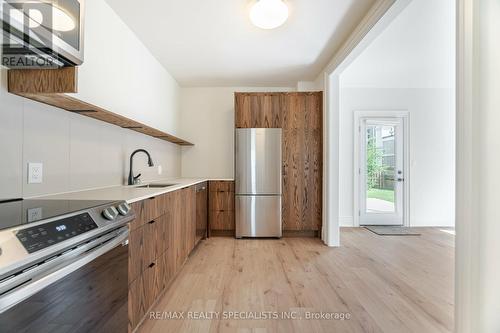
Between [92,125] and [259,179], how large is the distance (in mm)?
2159

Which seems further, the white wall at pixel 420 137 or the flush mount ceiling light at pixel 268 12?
the white wall at pixel 420 137

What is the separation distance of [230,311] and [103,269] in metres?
1.02

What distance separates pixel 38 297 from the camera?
724mm

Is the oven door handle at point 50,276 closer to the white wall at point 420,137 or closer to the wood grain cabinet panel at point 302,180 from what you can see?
the wood grain cabinet panel at point 302,180

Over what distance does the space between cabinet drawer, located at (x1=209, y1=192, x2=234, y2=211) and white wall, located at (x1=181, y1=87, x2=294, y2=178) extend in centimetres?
71

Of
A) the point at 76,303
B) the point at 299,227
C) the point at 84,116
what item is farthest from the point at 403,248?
the point at 84,116

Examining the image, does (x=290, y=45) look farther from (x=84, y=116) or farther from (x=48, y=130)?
(x=48, y=130)

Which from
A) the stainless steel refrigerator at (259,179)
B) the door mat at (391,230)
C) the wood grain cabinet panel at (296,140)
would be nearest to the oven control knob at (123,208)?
the stainless steel refrigerator at (259,179)

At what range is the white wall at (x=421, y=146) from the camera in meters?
4.39

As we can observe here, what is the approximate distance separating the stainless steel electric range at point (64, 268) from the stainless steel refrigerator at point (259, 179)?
230 centimetres

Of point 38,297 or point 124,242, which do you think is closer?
point 38,297

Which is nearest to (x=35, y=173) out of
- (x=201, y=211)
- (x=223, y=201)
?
(x=201, y=211)

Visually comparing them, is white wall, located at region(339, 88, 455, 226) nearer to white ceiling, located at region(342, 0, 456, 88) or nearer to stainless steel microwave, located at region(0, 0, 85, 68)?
white ceiling, located at region(342, 0, 456, 88)

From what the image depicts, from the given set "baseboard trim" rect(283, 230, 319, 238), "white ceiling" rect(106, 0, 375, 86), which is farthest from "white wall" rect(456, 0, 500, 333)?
"baseboard trim" rect(283, 230, 319, 238)
